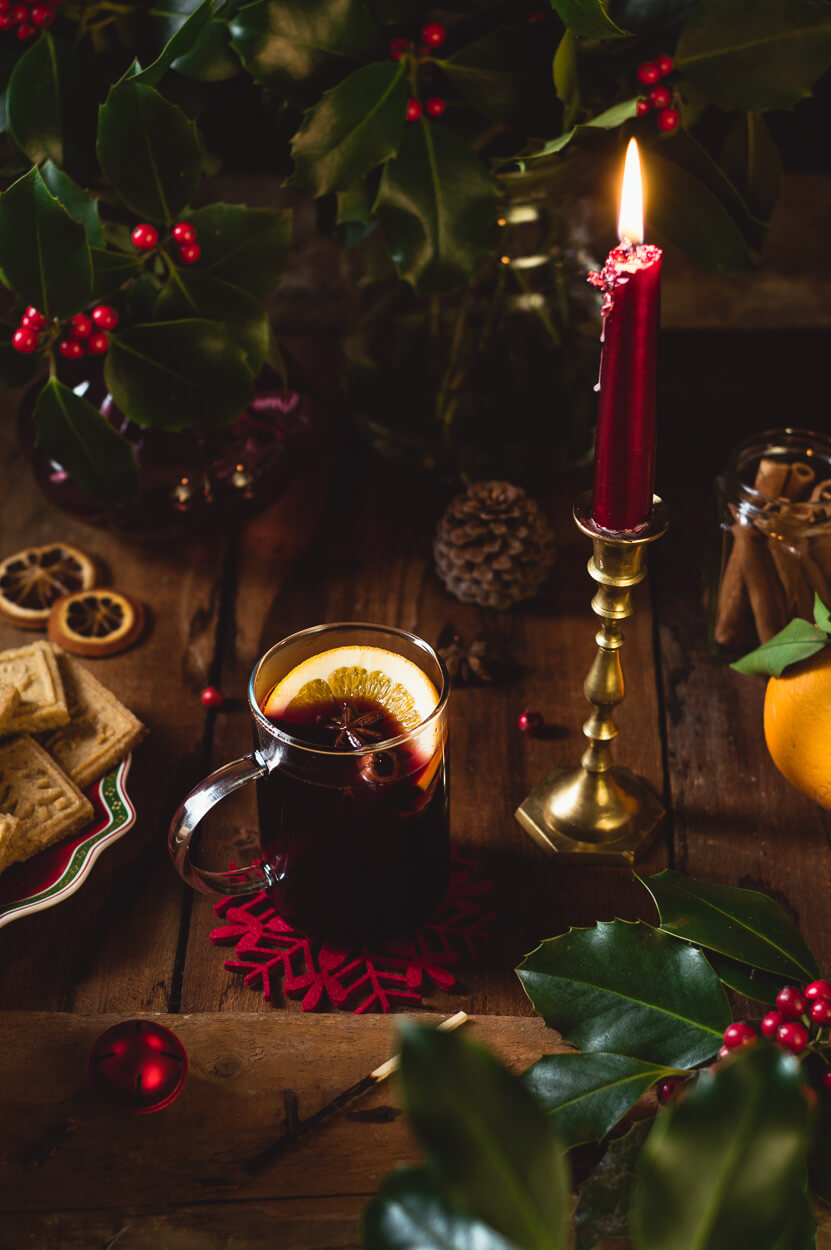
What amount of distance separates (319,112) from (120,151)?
0.49 feet

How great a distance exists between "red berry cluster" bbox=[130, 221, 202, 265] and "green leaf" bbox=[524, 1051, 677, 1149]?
25.0 inches

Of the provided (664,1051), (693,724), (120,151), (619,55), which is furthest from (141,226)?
(664,1051)

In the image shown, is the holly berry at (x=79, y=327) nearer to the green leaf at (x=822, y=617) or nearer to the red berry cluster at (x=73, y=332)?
the red berry cluster at (x=73, y=332)

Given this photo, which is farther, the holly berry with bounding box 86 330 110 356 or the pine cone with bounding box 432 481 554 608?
the pine cone with bounding box 432 481 554 608

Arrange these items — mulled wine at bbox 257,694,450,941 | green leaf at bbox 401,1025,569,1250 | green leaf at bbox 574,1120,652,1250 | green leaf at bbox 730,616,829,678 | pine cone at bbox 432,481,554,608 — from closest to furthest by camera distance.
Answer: green leaf at bbox 401,1025,569,1250 < green leaf at bbox 574,1120,652,1250 < mulled wine at bbox 257,694,450,941 < green leaf at bbox 730,616,829,678 < pine cone at bbox 432,481,554,608

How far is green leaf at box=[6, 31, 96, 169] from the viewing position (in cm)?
85

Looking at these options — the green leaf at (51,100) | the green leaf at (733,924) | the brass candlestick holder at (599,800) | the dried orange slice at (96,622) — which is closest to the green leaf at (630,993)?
the green leaf at (733,924)

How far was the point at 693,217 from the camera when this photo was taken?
94 cm

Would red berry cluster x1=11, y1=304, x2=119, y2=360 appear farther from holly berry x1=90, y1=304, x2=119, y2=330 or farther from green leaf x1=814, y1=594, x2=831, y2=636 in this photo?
green leaf x1=814, y1=594, x2=831, y2=636

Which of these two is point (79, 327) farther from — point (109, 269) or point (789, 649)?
→ point (789, 649)

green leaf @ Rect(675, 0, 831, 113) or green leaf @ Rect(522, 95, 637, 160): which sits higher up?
green leaf @ Rect(675, 0, 831, 113)

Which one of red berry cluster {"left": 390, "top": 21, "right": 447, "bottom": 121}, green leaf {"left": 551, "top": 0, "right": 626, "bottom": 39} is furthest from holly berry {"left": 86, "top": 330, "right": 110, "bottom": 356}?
green leaf {"left": 551, "top": 0, "right": 626, "bottom": 39}

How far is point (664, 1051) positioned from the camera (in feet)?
2.05

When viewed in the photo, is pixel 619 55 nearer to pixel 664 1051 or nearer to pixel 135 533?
pixel 135 533
